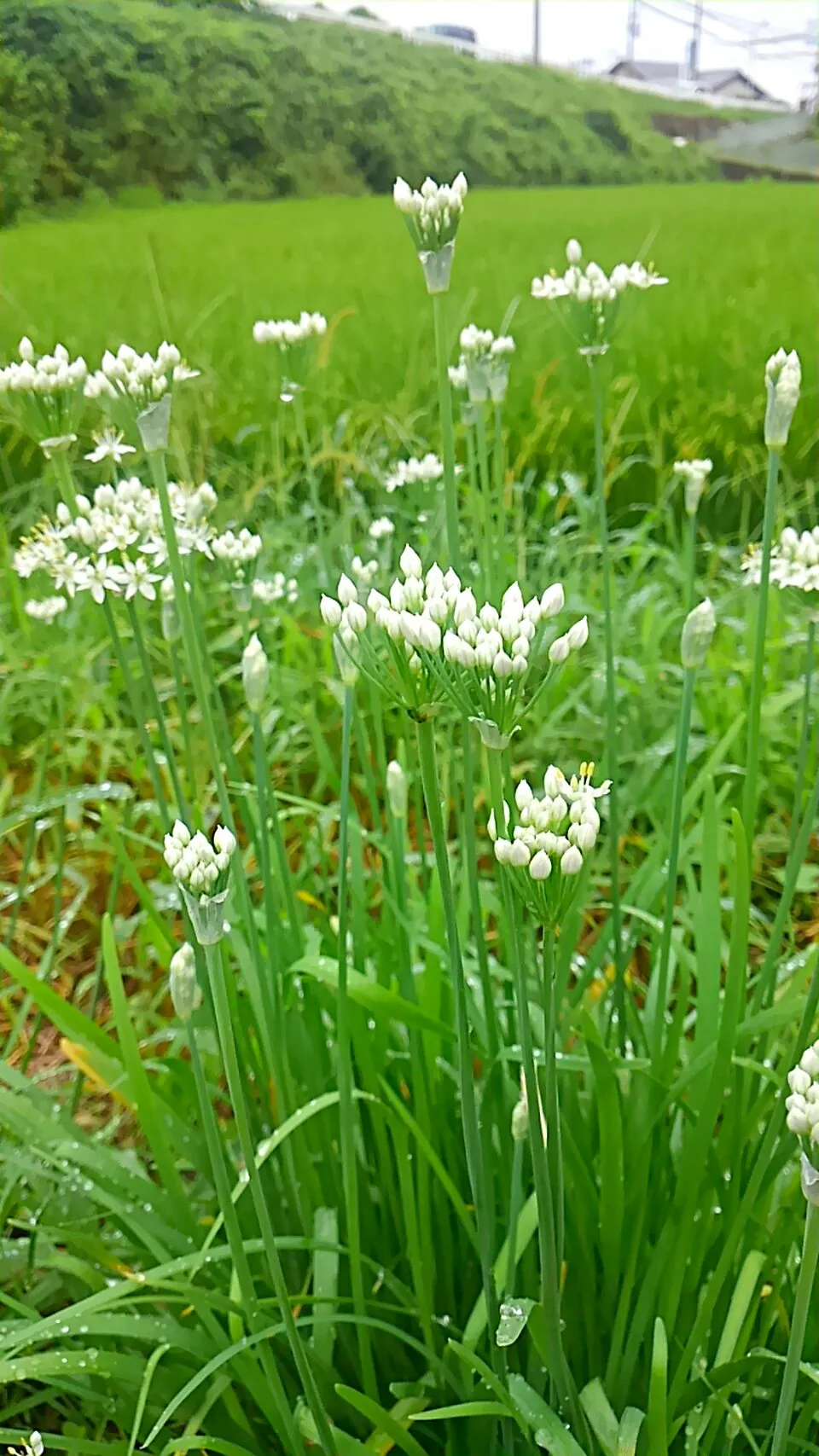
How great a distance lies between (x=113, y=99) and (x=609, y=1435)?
1.99 metres

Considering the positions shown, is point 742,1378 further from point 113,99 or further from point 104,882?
point 113,99

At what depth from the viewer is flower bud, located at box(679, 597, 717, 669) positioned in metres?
0.59

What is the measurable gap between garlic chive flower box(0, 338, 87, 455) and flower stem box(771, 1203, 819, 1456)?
0.58 metres

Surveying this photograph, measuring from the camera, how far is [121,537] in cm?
66

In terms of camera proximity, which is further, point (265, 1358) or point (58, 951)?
point (58, 951)

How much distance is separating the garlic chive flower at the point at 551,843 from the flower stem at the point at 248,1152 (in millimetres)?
135

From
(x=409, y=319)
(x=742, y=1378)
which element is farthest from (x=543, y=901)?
(x=409, y=319)

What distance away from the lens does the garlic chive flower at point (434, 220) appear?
53 cm

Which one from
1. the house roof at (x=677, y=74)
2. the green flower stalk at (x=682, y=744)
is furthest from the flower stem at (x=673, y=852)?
the house roof at (x=677, y=74)

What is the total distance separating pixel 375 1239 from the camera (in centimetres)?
71

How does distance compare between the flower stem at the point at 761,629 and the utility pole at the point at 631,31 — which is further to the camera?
the utility pole at the point at 631,31

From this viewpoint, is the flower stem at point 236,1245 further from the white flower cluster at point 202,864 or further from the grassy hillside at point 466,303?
the grassy hillside at point 466,303

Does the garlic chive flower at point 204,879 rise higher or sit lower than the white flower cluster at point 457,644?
lower

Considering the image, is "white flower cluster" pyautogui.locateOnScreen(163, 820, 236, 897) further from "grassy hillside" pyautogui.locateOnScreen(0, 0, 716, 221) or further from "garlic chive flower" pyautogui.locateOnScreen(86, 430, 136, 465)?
"grassy hillside" pyautogui.locateOnScreen(0, 0, 716, 221)
